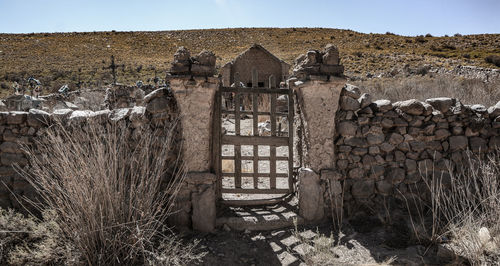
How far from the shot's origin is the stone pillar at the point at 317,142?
4.24m

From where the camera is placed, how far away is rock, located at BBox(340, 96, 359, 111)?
434 cm

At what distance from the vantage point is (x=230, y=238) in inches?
158

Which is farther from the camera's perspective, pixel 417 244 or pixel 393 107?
pixel 393 107

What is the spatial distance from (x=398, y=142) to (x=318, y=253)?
2106 mm

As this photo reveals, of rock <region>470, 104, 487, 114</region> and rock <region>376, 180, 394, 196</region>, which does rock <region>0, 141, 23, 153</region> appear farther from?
rock <region>470, 104, 487, 114</region>

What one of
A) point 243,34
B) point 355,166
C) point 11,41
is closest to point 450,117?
point 355,166

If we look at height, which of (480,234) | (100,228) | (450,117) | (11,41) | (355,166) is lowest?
(480,234)

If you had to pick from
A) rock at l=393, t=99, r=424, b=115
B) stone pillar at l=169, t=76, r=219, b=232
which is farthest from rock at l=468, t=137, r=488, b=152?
stone pillar at l=169, t=76, r=219, b=232

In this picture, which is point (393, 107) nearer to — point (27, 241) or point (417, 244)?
point (417, 244)

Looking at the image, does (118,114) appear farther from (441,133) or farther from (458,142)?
(458,142)

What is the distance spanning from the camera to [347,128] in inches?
170

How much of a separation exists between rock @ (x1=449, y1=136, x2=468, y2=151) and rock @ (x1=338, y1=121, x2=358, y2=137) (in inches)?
59.2

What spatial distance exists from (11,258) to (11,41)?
48.5m

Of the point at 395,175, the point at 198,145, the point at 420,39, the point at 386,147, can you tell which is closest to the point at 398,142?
the point at 386,147
